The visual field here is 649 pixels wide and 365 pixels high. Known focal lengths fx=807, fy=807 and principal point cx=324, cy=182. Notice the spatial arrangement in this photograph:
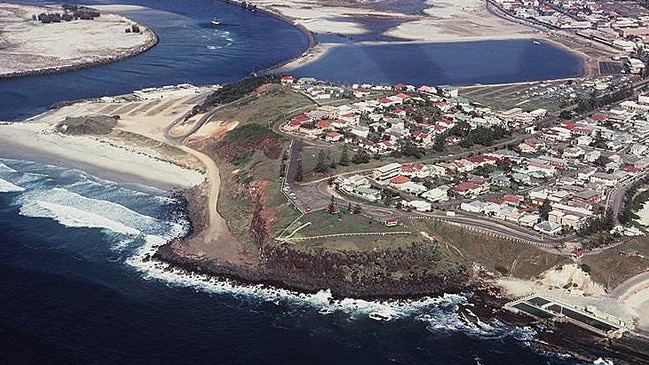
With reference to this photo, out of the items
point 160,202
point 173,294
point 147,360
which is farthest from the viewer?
point 160,202

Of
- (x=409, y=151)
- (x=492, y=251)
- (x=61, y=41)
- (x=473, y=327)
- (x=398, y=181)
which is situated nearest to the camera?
(x=473, y=327)

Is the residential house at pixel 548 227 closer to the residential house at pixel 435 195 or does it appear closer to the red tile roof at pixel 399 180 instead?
the residential house at pixel 435 195

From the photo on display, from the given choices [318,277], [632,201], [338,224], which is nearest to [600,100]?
[632,201]

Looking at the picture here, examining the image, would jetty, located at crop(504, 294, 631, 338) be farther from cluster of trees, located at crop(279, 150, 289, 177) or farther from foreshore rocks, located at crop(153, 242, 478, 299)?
cluster of trees, located at crop(279, 150, 289, 177)

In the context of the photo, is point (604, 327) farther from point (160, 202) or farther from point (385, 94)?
point (385, 94)

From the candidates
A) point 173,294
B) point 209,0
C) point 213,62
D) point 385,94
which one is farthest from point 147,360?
point 209,0

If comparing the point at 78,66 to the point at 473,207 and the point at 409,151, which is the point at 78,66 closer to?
the point at 409,151

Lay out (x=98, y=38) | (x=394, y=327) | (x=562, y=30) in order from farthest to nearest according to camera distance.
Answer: (x=562, y=30) → (x=98, y=38) → (x=394, y=327)
